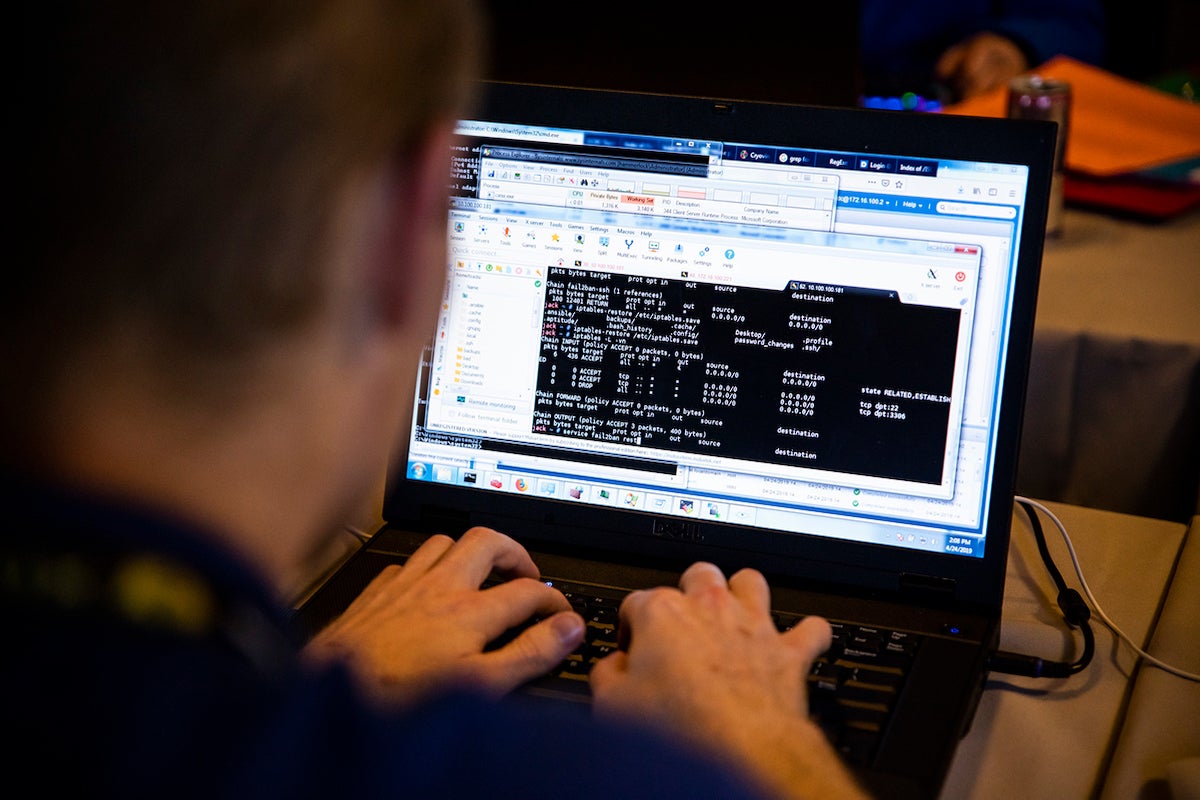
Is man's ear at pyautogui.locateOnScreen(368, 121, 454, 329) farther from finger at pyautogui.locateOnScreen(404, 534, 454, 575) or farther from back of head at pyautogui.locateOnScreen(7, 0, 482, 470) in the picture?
finger at pyautogui.locateOnScreen(404, 534, 454, 575)

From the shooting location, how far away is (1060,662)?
0.85m

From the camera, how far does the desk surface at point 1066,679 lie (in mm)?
753

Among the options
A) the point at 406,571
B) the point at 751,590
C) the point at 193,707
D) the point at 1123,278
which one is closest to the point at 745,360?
the point at 751,590

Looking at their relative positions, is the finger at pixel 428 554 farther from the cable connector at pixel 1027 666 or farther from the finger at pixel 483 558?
the cable connector at pixel 1027 666

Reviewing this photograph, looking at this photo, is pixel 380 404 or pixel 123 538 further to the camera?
pixel 380 404

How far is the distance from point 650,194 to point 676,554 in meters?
0.28

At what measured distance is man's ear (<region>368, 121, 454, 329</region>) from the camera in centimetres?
45

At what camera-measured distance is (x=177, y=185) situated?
39 centimetres

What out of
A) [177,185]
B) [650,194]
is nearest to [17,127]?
[177,185]

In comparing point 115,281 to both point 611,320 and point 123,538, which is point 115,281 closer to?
point 123,538

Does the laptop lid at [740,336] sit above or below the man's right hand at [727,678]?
above

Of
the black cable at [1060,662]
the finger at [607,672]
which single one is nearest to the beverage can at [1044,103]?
the black cable at [1060,662]

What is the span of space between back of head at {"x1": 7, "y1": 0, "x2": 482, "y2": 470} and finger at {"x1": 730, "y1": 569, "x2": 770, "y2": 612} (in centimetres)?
42

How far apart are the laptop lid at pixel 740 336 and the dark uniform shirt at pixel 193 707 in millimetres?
438
